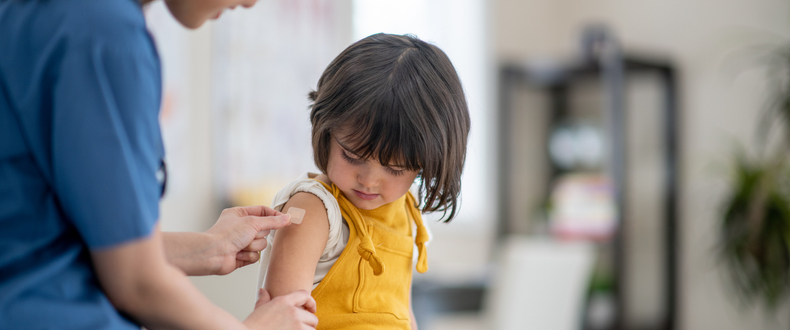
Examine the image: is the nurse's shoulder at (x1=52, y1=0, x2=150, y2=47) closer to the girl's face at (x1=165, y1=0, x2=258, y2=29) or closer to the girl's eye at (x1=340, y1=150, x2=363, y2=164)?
the girl's face at (x1=165, y1=0, x2=258, y2=29)

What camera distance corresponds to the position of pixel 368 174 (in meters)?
0.83

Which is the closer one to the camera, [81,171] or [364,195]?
[81,171]

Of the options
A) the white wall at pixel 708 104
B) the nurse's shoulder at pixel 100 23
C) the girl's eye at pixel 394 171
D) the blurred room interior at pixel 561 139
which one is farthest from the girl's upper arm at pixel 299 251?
the white wall at pixel 708 104

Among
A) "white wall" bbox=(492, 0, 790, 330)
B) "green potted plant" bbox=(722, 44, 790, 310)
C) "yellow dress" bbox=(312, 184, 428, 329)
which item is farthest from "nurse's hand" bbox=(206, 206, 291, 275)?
"white wall" bbox=(492, 0, 790, 330)

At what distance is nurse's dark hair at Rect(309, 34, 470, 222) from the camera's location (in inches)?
31.9

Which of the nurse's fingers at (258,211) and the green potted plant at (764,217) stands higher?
the nurse's fingers at (258,211)

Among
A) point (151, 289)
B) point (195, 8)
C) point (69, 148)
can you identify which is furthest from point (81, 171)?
point (195, 8)

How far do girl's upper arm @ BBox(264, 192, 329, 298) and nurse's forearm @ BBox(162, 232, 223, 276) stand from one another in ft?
0.25

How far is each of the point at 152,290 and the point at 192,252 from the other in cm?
19

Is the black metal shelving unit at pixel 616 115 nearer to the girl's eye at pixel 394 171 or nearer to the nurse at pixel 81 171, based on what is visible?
the girl's eye at pixel 394 171

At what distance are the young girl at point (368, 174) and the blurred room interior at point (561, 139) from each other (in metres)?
2.04

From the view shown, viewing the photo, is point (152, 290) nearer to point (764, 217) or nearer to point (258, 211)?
point (258, 211)

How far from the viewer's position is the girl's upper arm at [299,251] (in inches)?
31.6

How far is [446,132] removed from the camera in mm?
857
